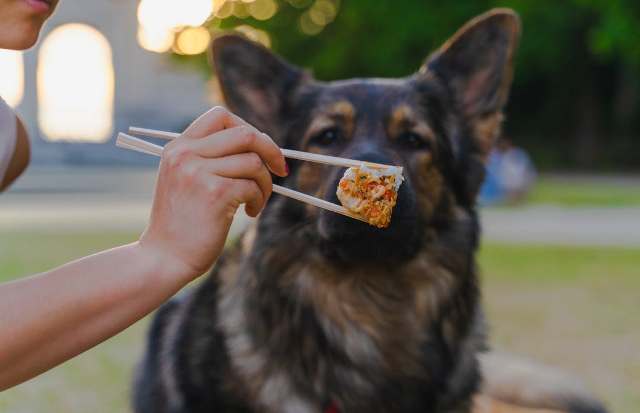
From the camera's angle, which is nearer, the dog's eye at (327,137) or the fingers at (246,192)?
the fingers at (246,192)

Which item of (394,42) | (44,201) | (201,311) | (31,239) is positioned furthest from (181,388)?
(394,42)

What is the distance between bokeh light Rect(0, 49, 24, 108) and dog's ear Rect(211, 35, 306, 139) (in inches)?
1400

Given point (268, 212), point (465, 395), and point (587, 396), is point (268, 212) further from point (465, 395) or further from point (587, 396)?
point (587, 396)

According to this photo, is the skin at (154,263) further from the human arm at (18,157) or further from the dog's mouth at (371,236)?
the dog's mouth at (371,236)

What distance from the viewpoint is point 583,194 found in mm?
21375

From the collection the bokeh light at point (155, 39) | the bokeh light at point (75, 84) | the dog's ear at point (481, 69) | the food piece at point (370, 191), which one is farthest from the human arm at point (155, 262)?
the bokeh light at point (75, 84)

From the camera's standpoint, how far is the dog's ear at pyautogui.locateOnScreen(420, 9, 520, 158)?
387 cm

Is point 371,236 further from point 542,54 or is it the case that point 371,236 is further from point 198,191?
point 542,54

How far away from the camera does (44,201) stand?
18.8 m

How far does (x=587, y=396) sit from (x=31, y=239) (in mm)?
9246

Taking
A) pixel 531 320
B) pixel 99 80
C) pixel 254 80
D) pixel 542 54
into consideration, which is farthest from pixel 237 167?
pixel 99 80

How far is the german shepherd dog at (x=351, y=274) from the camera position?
363 centimetres

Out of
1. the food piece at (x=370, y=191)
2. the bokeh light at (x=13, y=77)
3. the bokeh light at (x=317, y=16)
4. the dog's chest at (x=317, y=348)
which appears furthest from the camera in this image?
the bokeh light at (x=13, y=77)

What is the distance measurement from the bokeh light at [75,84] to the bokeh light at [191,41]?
710cm
